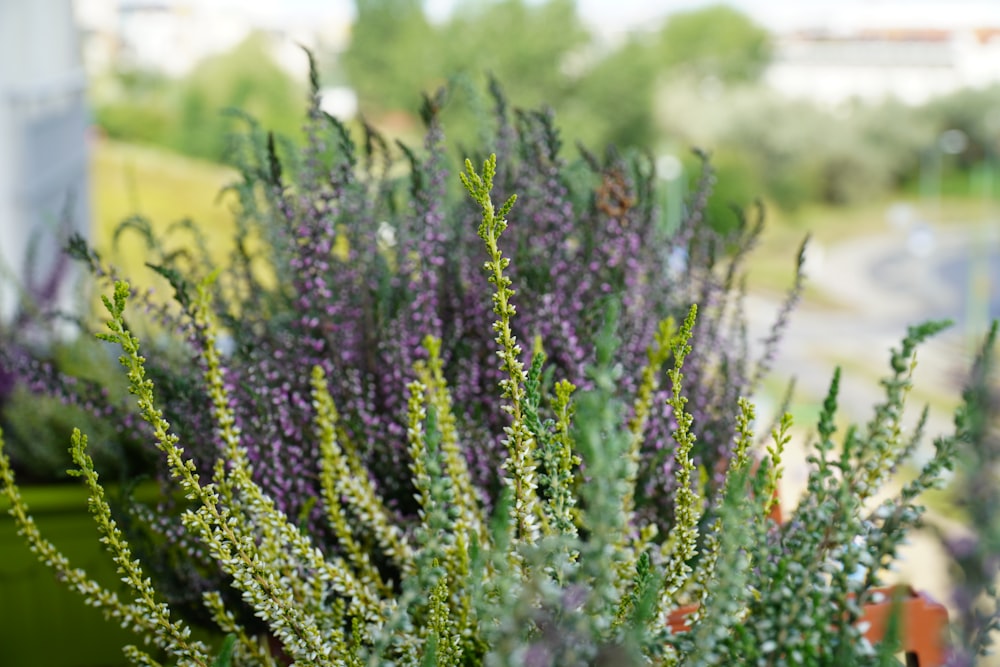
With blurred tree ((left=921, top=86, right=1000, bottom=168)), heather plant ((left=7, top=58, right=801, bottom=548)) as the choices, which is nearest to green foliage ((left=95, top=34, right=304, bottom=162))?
blurred tree ((left=921, top=86, right=1000, bottom=168))

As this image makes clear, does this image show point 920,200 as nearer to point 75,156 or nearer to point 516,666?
point 75,156

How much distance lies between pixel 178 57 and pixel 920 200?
1703 inches

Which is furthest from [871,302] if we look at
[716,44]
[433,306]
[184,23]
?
[184,23]

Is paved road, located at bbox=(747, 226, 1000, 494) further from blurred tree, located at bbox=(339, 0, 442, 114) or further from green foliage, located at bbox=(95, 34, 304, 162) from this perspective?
green foliage, located at bbox=(95, 34, 304, 162)

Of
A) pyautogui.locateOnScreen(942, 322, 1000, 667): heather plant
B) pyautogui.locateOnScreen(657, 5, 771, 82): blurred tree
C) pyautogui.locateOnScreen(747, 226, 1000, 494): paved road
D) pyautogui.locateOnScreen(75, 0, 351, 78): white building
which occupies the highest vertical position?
pyautogui.locateOnScreen(75, 0, 351, 78): white building

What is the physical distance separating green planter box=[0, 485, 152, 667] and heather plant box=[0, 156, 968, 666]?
743 millimetres

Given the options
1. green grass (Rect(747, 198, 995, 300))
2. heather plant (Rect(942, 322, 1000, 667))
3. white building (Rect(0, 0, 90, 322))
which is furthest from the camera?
green grass (Rect(747, 198, 995, 300))

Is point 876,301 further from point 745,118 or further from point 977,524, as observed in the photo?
point 977,524

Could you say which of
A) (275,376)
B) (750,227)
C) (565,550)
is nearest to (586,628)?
(565,550)

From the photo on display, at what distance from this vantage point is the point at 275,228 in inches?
59.2

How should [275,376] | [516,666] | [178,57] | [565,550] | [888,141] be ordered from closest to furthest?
[516,666] < [565,550] < [275,376] < [888,141] < [178,57]

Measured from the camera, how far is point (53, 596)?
1.74 meters

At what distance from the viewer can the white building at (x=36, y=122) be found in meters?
6.18

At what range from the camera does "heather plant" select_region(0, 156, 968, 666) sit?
65 centimetres
